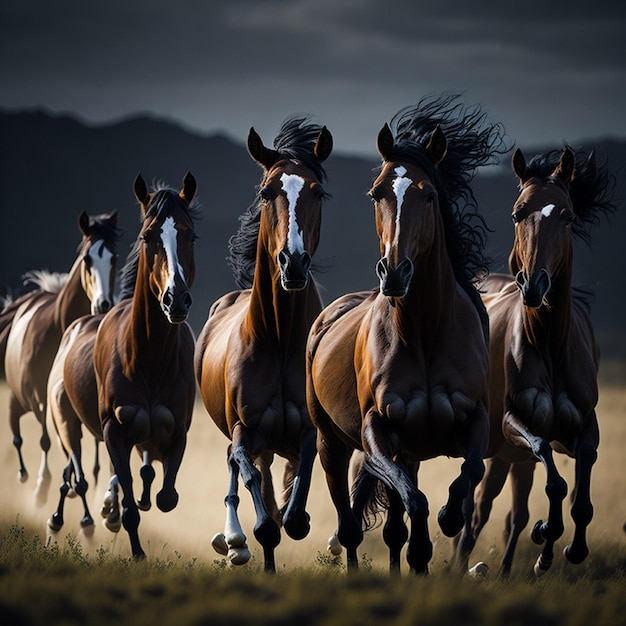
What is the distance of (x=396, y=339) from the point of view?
6688 mm

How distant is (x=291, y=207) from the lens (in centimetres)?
724

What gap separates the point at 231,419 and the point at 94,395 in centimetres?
246

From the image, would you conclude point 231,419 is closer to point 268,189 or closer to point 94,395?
point 268,189

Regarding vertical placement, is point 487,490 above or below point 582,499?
below

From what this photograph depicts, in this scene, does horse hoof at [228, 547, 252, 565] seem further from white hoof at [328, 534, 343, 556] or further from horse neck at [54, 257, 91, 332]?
horse neck at [54, 257, 91, 332]

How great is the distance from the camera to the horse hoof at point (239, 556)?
7234 millimetres

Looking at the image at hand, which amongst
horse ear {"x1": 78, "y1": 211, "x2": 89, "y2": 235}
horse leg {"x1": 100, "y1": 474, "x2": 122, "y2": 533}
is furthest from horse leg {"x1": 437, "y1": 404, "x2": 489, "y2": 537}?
horse ear {"x1": 78, "y1": 211, "x2": 89, "y2": 235}

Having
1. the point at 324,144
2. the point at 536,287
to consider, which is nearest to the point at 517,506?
the point at 536,287

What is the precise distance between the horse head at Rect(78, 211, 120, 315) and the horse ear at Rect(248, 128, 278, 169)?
164 inches

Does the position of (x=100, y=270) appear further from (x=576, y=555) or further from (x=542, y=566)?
(x=576, y=555)

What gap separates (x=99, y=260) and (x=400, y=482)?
629 cm

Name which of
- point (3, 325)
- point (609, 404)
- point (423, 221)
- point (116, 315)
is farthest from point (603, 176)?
point (609, 404)

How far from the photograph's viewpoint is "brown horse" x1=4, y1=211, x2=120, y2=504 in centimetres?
1179

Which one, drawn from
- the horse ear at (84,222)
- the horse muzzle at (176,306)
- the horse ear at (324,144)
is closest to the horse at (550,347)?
the horse ear at (324,144)
